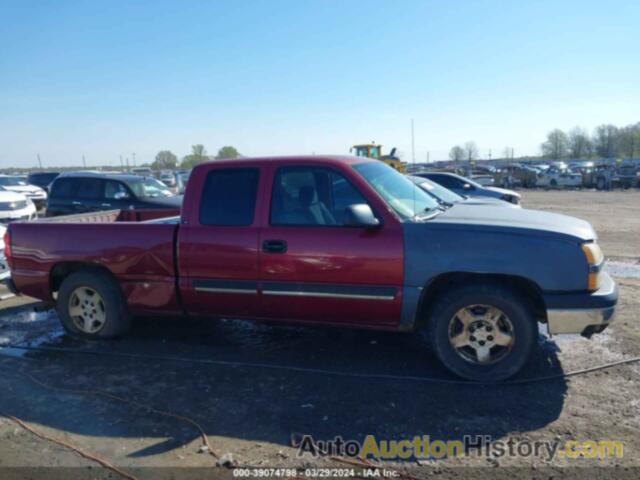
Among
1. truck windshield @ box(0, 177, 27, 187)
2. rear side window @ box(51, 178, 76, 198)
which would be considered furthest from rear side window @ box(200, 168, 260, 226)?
truck windshield @ box(0, 177, 27, 187)

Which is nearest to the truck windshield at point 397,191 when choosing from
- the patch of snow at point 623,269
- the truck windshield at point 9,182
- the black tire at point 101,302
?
the black tire at point 101,302

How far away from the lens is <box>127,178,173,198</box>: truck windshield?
1209 cm

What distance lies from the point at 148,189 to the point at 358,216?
9.83m

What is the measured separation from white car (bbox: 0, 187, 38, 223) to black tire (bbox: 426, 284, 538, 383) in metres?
12.9

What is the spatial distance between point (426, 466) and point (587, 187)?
3524cm

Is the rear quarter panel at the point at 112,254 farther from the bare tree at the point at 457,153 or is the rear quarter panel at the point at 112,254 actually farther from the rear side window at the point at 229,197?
the bare tree at the point at 457,153

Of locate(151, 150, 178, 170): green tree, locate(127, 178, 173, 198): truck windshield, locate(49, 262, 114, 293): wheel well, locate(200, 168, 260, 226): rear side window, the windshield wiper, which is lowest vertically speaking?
locate(49, 262, 114, 293): wheel well

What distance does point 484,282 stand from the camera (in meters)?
4.05

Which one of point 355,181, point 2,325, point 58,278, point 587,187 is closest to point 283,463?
point 355,181

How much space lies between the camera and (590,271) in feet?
12.5

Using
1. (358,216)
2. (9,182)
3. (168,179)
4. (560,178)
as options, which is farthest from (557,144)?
(358,216)

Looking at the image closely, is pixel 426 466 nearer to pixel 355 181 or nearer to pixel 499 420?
pixel 499 420

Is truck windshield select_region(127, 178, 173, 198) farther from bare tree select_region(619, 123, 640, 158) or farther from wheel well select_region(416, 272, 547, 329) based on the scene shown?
bare tree select_region(619, 123, 640, 158)

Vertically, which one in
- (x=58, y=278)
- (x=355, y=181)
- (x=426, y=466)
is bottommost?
(x=426, y=466)
